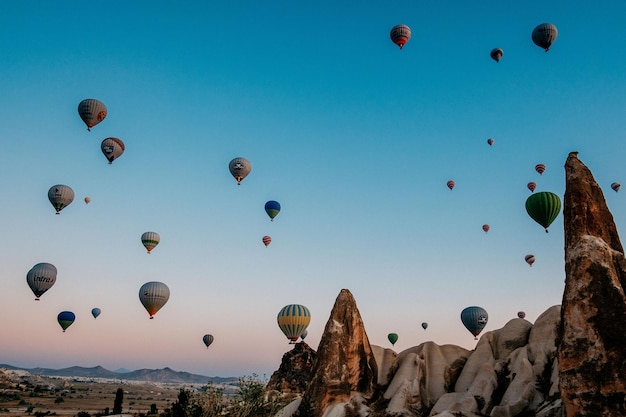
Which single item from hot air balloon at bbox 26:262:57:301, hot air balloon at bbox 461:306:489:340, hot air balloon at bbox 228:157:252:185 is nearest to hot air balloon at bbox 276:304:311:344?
hot air balloon at bbox 228:157:252:185

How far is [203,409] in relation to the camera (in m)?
46.1

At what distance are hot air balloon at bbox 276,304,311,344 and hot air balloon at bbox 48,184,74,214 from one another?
33.7 metres

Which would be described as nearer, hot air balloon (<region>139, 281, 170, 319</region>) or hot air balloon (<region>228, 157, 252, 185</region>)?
hot air balloon (<region>139, 281, 170, 319</region>)

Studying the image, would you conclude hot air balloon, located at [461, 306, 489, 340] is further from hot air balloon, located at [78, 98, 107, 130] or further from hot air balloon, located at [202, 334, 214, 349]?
hot air balloon, located at [78, 98, 107, 130]

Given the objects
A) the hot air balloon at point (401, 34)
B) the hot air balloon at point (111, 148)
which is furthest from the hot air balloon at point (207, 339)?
the hot air balloon at point (401, 34)

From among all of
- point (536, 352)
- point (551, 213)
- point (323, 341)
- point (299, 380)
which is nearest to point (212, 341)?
point (299, 380)

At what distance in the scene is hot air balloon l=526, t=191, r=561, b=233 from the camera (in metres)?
51.5

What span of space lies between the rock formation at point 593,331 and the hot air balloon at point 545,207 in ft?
50.4

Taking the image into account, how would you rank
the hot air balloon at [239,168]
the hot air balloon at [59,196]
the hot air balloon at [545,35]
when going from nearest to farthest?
the hot air balloon at [545,35] < the hot air balloon at [59,196] < the hot air balloon at [239,168]

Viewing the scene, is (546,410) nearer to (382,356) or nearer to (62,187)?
(382,356)

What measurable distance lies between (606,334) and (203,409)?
1320 inches

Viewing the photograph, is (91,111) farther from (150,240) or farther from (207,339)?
(207,339)

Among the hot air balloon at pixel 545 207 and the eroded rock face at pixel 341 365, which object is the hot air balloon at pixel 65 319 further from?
the hot air balloon at pixel 545 207

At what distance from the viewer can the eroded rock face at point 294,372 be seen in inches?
3679
